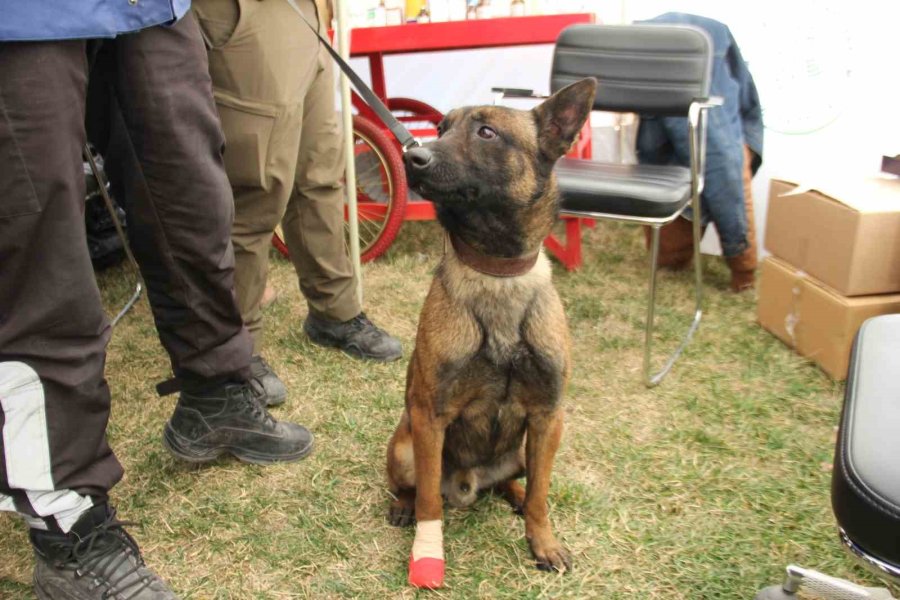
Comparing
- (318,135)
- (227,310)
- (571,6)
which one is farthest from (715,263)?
(227,310)

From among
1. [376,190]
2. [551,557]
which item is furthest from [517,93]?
[551,557]

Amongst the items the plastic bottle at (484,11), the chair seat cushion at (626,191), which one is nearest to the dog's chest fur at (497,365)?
the chair seat cushion at (626,191)

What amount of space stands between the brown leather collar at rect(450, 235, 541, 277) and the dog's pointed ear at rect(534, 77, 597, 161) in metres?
0.25

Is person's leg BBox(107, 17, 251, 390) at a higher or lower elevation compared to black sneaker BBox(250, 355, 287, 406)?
higher

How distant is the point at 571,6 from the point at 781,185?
1327 millimetres

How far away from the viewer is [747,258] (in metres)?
3.14

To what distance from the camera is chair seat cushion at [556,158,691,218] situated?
2322 millimetres

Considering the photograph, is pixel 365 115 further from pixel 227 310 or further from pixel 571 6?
pixel 227 310

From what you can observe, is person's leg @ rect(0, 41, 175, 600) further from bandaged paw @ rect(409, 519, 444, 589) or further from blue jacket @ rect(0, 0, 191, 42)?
bandaged paw @ rect(409, 519, 444, 589)

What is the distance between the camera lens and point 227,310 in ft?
5.57

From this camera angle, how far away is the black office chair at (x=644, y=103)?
2369 millimetres

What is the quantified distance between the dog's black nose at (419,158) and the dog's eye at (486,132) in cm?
17

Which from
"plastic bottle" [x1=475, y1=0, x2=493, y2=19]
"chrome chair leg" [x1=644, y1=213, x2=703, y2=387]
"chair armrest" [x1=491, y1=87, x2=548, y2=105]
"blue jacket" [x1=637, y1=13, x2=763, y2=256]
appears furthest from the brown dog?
"plastic bottle" [x1=475, y1=0, x2=493, y2=19]

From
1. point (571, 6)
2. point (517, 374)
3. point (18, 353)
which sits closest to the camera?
point (18, 353)
